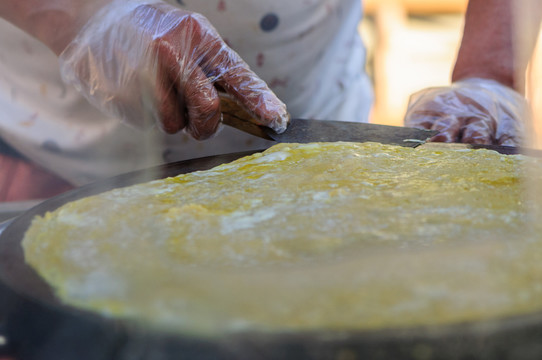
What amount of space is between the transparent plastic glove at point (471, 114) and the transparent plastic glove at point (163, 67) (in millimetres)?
565

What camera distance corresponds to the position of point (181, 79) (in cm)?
120

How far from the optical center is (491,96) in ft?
5.20

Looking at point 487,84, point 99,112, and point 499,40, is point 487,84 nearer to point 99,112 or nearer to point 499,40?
point 499,40

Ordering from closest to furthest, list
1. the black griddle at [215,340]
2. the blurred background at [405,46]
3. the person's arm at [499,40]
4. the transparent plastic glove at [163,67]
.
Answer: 1. the black griddle at [215,340]
2. the transparent plastic glove at [163,67]
3. the person's arm at [499,40]
4. the blurred background at [405,46]

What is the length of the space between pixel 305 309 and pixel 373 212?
27 centimetres

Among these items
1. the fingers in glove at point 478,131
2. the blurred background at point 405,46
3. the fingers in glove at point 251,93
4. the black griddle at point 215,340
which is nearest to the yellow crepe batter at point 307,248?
the black griddle at point 215,340

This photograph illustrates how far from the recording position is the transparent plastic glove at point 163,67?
46.6 inches

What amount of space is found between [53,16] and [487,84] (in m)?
1.39

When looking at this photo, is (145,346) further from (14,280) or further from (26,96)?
(26,96)

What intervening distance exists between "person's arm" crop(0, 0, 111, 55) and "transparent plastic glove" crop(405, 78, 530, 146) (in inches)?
39.7

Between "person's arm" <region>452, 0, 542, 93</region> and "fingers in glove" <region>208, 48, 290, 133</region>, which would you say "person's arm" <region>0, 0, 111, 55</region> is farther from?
"person's arm" <region>452, 0, 542, 93</region>

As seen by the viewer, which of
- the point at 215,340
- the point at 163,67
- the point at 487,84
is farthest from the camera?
the point at 487,84

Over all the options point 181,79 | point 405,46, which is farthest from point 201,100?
point 405,46

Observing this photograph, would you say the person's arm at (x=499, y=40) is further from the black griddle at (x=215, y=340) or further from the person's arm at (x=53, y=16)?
the black griddle at (x=215, y=340)
